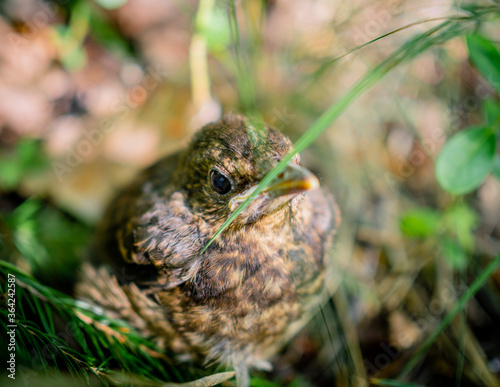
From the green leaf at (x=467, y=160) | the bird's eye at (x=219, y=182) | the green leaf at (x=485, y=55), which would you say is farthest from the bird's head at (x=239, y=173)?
the green leaf at (x=485, y=55)

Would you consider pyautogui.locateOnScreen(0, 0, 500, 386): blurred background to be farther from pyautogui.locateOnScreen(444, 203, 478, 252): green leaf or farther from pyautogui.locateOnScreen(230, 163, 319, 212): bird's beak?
pyautogui.locateOnScreen(230, 163, 319, 212): bird's beak

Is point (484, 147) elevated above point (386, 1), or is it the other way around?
point (386, 1)

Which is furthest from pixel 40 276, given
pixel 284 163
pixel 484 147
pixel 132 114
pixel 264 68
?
pixel 484 147

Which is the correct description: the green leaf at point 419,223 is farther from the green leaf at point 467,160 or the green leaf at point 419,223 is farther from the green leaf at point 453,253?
the green leaf at point 467,160

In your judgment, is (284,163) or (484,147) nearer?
(284,163)

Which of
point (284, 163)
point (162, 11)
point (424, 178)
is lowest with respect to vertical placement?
point (424, 178)

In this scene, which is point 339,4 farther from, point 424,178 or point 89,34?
point 89,34

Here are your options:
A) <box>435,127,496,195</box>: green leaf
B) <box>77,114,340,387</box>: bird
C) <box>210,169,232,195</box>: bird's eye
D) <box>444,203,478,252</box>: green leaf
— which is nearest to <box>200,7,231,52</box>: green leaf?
<box>77,114,340,387</box>: bird

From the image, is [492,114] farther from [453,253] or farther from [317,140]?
[317,140]
